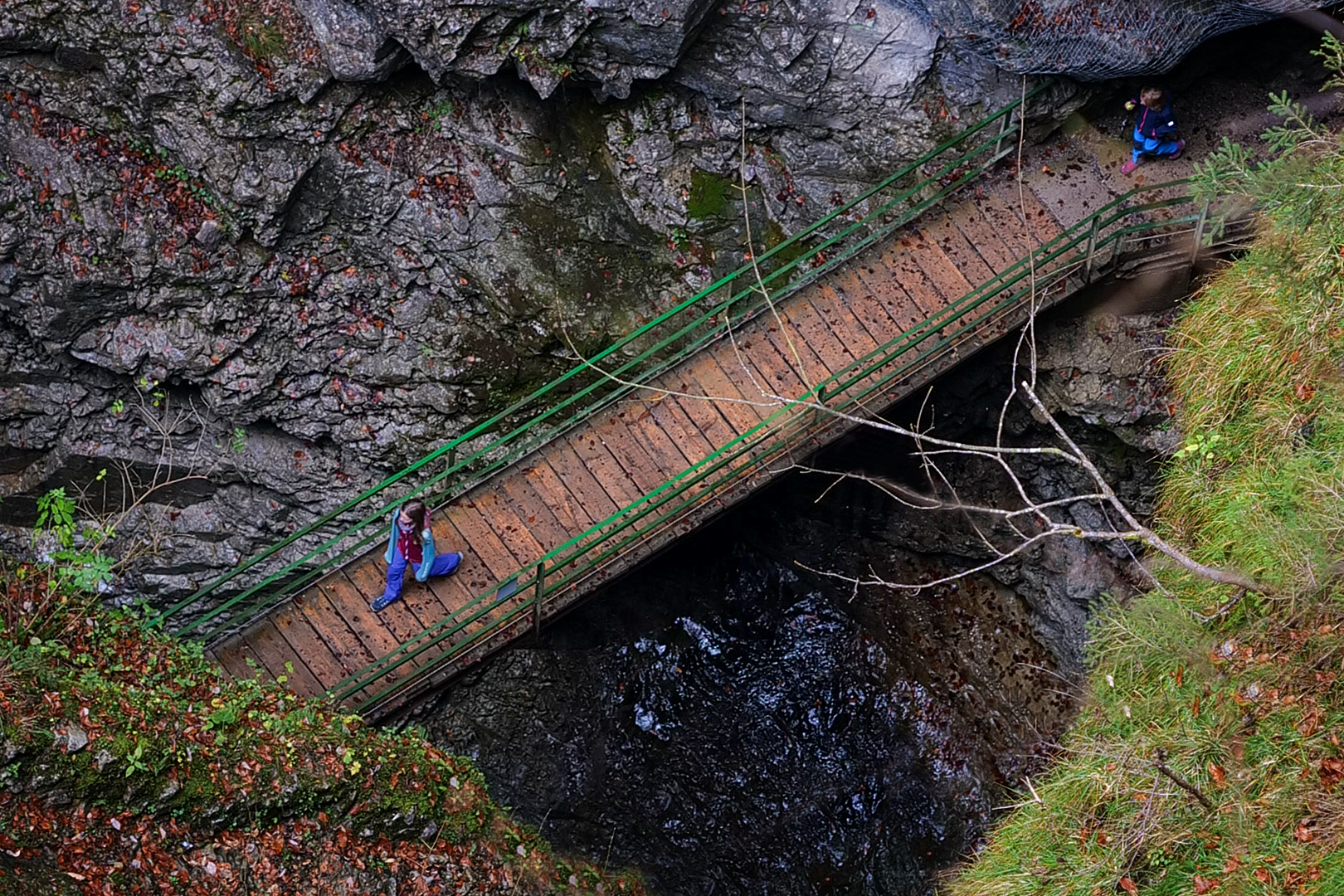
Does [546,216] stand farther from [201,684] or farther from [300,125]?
[201,684]

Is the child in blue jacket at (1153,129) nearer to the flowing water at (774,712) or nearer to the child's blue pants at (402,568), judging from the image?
the flowing water at (774,712)

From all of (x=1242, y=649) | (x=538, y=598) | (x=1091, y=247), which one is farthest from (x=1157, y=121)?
(x=538, y=598)

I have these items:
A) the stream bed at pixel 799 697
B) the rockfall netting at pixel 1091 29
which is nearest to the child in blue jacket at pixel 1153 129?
the rockfall netting at pixel 1091 29

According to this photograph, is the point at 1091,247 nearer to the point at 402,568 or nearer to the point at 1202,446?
the point at 1202,446

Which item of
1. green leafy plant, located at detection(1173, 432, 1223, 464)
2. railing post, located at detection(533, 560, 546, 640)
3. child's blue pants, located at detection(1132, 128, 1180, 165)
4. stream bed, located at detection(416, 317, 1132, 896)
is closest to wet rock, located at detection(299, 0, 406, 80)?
railing post, located at detection(533, 560, 546, 640)

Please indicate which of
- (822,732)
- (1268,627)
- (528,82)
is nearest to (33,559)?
(528,82)
